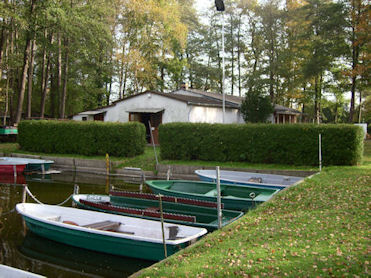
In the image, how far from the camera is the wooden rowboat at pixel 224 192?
12.4 meters

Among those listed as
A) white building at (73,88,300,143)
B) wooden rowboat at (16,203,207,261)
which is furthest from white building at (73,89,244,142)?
wooden rowboat at (16,203,207,261)

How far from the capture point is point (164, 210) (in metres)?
11.9

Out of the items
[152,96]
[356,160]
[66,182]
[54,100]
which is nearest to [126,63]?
[152,96]

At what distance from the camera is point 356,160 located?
60.2ft

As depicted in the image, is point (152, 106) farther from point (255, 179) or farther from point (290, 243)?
point (290, 243)

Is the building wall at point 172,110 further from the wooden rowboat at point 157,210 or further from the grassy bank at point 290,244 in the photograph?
the grassy bank at point 290,244

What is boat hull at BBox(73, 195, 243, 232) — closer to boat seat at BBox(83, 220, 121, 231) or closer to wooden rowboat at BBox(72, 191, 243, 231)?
wooden rowboat at BBox(72, 191, 243, 231)

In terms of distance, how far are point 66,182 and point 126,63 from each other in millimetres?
22990

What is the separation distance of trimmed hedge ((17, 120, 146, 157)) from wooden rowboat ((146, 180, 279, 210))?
976cm

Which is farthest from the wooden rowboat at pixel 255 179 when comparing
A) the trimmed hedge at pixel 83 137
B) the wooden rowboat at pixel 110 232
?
the trimmed hedge at pixel 83 137

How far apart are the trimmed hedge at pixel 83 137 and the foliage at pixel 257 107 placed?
9.61m

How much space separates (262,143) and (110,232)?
1341cm

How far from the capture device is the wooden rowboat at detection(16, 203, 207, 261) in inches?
325

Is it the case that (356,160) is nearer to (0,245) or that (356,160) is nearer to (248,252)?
(248,252)
